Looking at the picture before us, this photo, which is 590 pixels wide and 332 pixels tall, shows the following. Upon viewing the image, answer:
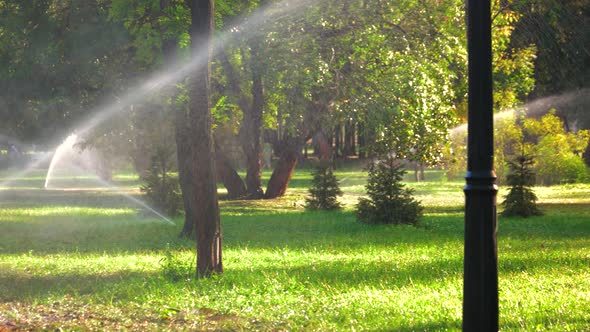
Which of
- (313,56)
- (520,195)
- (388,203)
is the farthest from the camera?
(520,195)

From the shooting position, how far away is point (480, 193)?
6160 millimetres

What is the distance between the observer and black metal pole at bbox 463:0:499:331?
20.3 ft

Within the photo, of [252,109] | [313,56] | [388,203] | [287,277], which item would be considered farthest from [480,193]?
[252,109]

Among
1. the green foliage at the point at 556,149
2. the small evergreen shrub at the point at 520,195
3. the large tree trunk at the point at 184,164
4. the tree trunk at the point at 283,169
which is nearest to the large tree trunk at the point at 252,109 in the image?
the tree trunk at the point at 283,169

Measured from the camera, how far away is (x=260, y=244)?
60.3 feet

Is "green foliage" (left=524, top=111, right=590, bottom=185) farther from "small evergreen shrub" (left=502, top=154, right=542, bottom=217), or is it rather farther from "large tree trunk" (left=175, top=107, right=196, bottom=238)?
"large tree trunk" (left=175, top=107, right=196, bottom=238)

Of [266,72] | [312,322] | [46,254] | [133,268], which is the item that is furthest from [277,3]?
[312,322]

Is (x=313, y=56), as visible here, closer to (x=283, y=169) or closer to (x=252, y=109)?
(x=252, y=109)

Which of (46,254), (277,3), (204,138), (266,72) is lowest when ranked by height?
(46,254)

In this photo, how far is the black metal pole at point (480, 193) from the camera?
6.19 meters

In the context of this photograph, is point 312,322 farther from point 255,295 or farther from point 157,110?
point 157,110

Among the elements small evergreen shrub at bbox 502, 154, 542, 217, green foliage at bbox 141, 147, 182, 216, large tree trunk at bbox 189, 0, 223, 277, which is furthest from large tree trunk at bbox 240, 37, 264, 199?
large tree trunk at bbox 189, 0, 223, 277

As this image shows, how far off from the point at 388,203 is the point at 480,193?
1700cm

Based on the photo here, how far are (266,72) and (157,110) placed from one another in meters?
11.6
